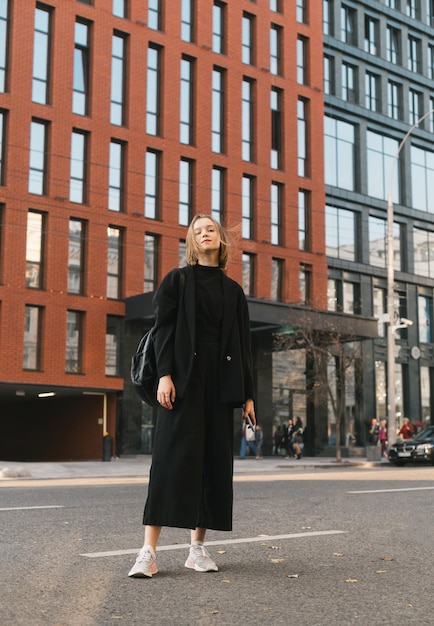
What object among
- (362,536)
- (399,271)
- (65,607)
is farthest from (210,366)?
(399,271)

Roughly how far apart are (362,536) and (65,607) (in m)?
3.10

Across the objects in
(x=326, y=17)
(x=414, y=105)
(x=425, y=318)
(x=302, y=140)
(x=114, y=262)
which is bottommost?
(x=425, y=318)

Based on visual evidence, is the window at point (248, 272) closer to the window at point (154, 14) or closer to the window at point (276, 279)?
the window at point (276, 279)

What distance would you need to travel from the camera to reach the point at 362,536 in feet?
20.6

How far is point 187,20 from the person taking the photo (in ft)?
116

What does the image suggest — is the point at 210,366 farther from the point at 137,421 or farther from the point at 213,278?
the point at 137,421

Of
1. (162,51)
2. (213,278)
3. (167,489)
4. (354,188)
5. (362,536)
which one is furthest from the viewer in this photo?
(354,188)

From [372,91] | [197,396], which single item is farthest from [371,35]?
[197,396]

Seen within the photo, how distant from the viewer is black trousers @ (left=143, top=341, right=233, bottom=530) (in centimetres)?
456

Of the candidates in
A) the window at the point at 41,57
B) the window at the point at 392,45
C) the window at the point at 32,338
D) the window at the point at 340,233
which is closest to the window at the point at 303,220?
the window at the point at 340,233

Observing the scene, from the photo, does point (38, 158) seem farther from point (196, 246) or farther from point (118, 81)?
point (196, 246)

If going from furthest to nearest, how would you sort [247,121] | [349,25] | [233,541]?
[349,25] < [247,121] < [233,541]

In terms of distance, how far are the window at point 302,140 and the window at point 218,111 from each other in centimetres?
455

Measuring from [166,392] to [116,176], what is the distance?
2887cm
